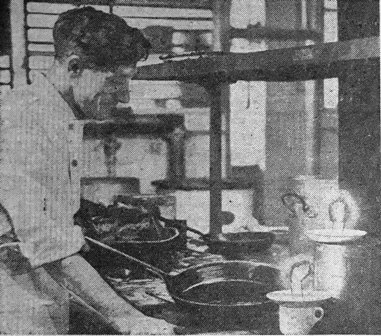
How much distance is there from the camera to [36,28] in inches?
129

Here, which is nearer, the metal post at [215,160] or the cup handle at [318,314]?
the cup handle at [318,314]

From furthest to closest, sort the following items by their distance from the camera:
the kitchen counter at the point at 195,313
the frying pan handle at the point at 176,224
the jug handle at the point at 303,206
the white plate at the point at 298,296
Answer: the frying pan handle at the point at 176,224 < the jug handle at the point at 303,206 < the kitchen counter at the point at 195,313 < the white plate at the point at 298,296

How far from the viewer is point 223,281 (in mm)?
3164

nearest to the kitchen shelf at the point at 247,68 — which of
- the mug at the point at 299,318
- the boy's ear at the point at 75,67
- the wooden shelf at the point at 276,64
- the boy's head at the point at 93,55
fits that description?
the wooden shelf at the point at 276,64

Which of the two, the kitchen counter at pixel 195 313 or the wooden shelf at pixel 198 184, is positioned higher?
the wooden shelf at pixel 198 184

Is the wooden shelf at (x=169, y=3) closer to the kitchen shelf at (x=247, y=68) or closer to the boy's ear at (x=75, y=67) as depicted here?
the kitchen shelf at (x=247, y=68)

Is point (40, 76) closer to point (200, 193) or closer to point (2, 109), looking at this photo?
point (2, 109)

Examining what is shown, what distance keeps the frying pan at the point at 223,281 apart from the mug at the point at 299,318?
0.49 ft

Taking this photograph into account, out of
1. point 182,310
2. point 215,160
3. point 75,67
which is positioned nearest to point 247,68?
point 215,160

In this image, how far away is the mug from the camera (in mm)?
2746

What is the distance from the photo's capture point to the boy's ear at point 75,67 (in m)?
2.93

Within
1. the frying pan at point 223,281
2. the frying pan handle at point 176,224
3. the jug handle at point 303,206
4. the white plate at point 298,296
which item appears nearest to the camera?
the white plate at point 298,296

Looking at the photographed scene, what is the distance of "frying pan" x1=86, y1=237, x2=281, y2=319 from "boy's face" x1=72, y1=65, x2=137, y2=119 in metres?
0.75

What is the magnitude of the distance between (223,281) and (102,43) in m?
1.42
